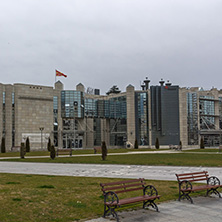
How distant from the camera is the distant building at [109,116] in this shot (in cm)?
7688

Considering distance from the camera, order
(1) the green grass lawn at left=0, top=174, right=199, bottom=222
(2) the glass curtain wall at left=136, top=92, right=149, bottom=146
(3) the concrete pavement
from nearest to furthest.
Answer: (3) the concrete pavement, (1) the green grass lawn at left=0, top=174, right=199, bottom=222, (2) the glass curtain wall at left=136, top=92, right=149, bottom=146

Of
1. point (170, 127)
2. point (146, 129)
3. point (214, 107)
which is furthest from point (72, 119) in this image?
point (214, 107)

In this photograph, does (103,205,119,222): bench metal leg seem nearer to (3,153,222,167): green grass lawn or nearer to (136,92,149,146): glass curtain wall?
(3,153,222,167): green grass lawn

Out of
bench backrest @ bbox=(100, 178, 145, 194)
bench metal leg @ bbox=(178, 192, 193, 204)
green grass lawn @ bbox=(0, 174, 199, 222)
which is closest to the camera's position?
green grass lawn @ bbox=(0, 174, 199, 222)

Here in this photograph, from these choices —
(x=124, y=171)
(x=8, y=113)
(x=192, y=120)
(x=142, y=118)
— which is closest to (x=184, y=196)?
(x=124, y=171)

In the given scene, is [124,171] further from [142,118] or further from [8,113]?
[142,118]

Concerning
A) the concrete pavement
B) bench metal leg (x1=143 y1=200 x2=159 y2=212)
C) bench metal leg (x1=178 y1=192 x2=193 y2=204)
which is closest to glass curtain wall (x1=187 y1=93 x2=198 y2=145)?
bench metal leg (x1=178 y1=192 x2=193 y2=204)

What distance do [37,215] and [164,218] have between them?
11.2ft

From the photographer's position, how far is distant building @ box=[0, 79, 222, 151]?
76875 mm

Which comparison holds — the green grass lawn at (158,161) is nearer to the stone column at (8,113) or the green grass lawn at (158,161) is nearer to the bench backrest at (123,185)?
the bench backrest at (123,185)

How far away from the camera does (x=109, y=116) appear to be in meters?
91.7

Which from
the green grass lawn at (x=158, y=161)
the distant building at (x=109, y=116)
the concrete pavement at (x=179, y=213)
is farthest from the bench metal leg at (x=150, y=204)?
the distant building at (x=109, y=116)

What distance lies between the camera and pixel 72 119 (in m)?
85.6

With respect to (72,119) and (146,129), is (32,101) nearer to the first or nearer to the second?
(72,119)
